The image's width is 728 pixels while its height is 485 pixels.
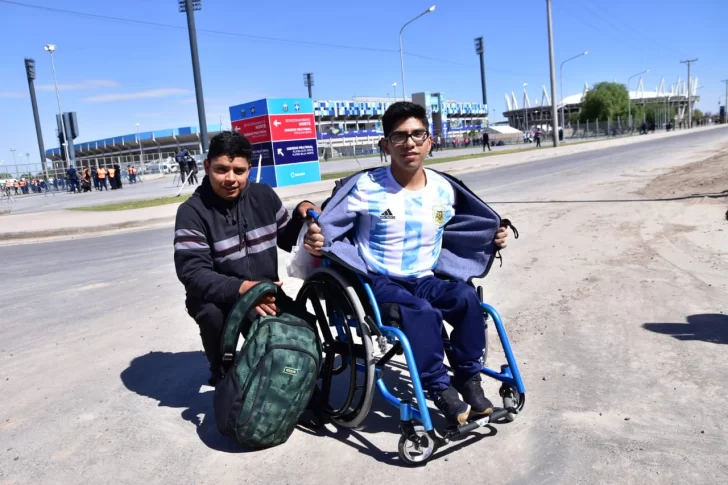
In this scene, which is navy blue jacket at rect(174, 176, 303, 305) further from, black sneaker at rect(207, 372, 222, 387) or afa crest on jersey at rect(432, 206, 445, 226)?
afa crest on jersey at rect(432, 206, 445, 226)

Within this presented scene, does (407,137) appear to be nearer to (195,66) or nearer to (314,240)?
(314,240)

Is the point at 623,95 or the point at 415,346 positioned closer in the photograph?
the point at 415,346

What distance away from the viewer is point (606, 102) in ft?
316

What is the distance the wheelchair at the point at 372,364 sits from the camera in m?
2.65

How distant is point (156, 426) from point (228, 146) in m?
1.61

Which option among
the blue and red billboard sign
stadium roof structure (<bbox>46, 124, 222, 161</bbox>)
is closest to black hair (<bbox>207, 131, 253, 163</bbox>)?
the blue and red billboard sign

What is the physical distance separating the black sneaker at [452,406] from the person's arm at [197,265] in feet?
3.69

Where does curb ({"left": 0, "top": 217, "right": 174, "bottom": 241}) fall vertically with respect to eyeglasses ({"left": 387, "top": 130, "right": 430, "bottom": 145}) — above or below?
below

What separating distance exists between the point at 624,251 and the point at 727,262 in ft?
3.73

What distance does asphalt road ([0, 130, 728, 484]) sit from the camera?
2.66 metres

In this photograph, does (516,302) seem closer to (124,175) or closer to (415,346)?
(415,346)

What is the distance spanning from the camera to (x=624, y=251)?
6840 millimetres

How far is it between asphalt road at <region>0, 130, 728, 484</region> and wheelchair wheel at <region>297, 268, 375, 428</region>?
16 centimetres

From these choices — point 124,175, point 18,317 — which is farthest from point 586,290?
point 124,175
